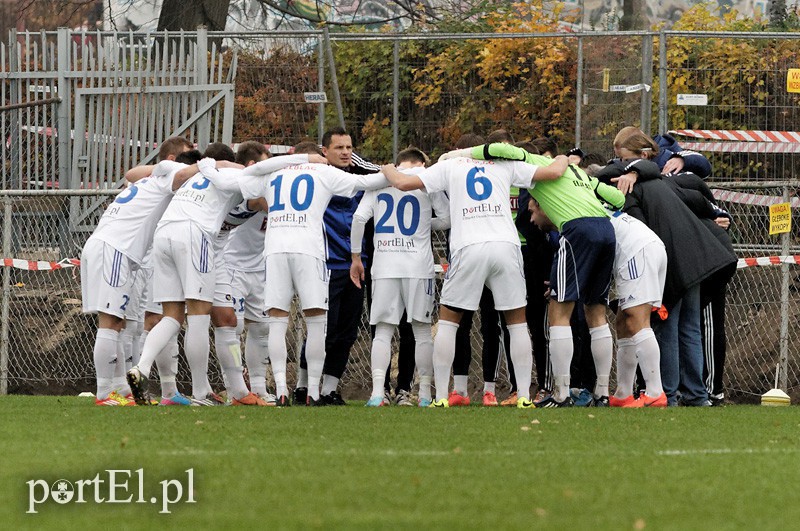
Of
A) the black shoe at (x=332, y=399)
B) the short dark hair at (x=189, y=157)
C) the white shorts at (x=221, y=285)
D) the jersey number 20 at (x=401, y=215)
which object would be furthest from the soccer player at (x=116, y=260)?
the jersey number 20 at (x=401, y=215)

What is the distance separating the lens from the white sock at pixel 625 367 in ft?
35.6

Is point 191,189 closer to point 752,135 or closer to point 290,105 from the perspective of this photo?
point 290,105

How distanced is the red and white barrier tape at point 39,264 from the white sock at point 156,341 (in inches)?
153

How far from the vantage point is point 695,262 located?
10938 mm

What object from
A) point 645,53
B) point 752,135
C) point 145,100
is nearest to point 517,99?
point 645,53

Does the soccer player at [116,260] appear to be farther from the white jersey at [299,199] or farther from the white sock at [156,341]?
the white jersey at [299,199]

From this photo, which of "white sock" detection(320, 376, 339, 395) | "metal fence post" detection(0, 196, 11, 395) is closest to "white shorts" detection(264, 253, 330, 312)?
"white sock" detection(320, 376, 339, 395)

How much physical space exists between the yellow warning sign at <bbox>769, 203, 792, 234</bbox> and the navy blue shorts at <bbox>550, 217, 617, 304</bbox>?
3420mm

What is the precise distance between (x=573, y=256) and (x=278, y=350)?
2326mm

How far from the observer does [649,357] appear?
34.2 ft

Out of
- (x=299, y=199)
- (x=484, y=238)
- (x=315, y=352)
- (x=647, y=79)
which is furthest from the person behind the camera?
(x=647, y=79)

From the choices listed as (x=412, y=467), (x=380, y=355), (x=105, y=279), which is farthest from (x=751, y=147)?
(x=412, y=467)

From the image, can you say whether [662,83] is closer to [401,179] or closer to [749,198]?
[749,198]

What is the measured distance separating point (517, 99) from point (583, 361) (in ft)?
14.3
